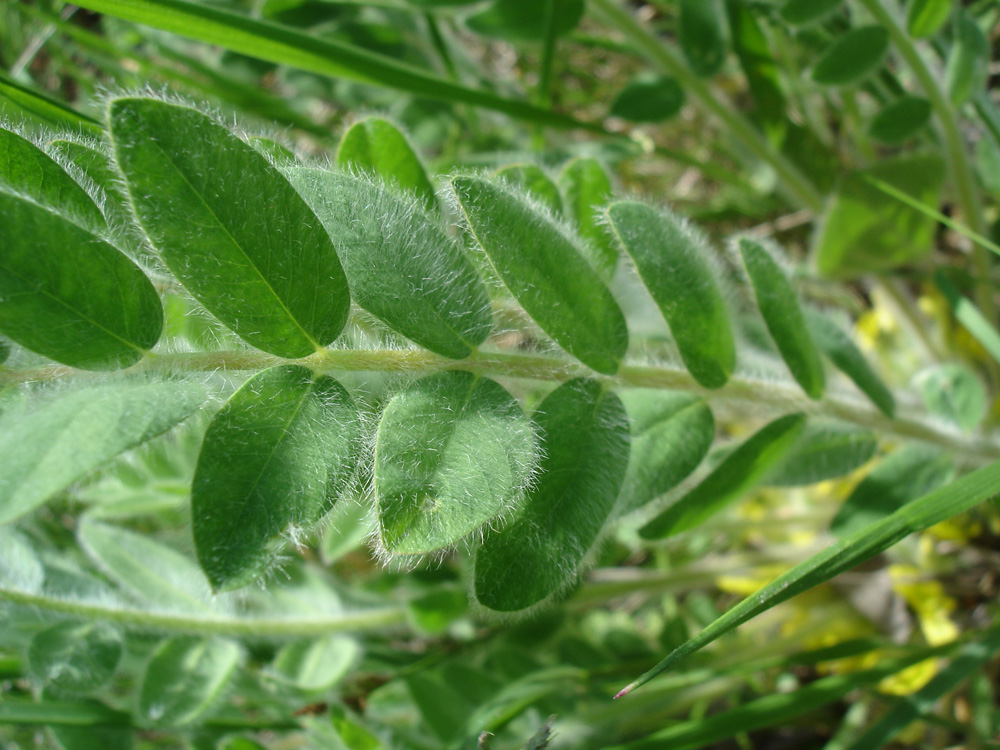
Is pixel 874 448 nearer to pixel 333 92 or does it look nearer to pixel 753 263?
pixel 753 263

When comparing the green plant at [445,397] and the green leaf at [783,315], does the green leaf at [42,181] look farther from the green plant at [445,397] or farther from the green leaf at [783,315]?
the green leaf at [783,315]

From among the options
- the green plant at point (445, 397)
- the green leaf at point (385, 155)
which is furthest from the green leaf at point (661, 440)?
the green leaf at point (385, 155)

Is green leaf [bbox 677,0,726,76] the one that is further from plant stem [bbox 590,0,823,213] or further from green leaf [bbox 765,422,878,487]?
green leaf [bbox 765,422,878,487]

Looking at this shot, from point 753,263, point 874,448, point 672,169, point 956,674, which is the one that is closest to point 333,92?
point 672,169

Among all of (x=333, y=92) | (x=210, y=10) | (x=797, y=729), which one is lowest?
(x=797, y=729)

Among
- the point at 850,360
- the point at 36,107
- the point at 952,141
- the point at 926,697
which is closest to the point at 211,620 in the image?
the point at 36,107
